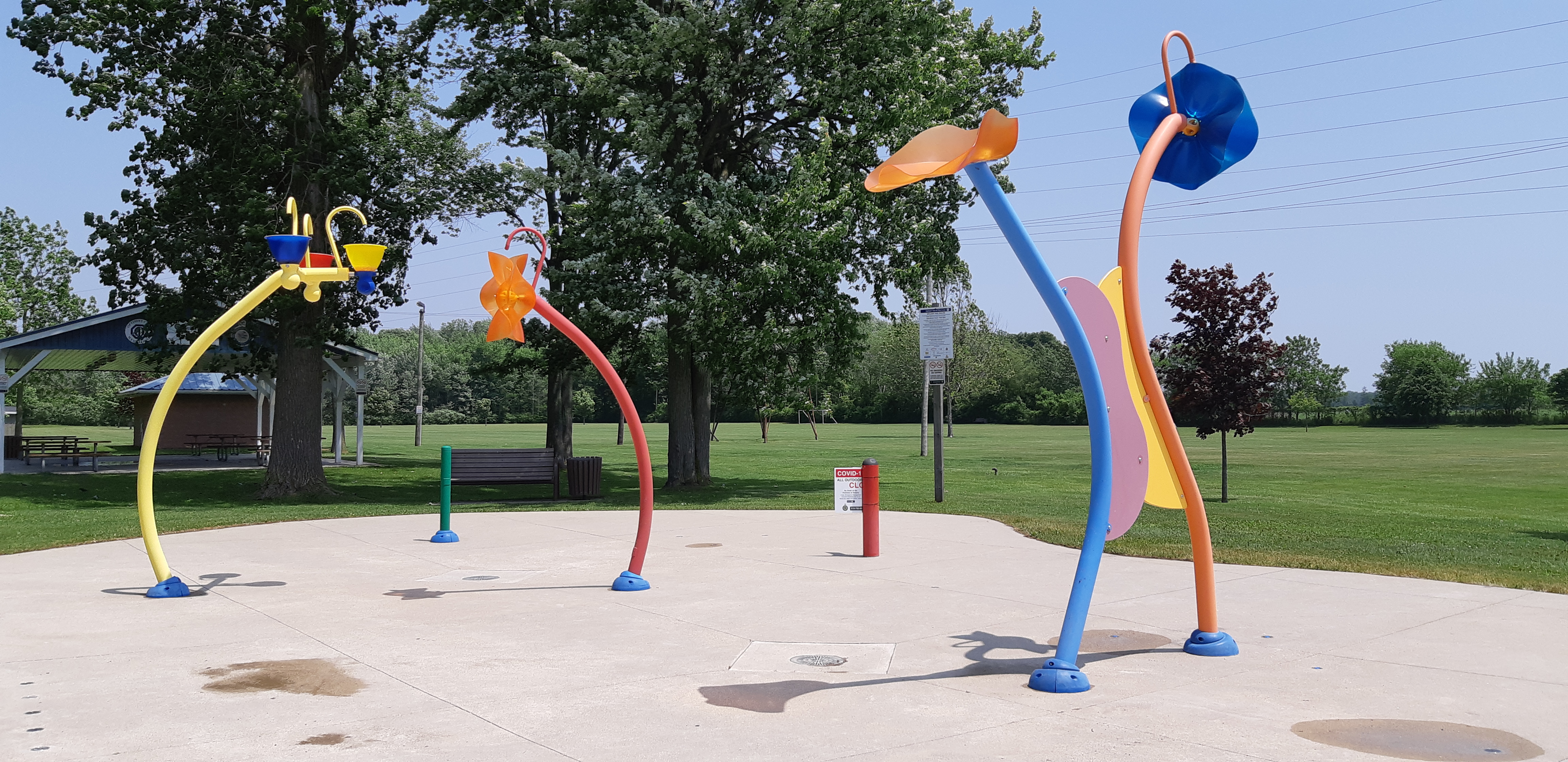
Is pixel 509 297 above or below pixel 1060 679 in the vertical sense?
above

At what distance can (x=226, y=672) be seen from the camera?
21.4ft

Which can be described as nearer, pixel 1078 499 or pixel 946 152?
pixel 946 152

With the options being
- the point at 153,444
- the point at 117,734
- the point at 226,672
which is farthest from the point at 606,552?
the point at 117,734

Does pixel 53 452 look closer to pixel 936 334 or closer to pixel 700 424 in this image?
pixel 700 424

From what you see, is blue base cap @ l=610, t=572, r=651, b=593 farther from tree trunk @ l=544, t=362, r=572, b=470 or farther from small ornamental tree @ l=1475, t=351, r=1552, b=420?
small ornamental tree @ l=1475, t=351, r=1552, b=420

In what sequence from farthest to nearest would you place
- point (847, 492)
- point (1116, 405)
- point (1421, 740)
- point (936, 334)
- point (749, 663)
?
point (936, 334), point (847, 492), point (1116, 405), point (749, 663), point (1421, 740)

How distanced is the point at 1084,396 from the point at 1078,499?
15503mm

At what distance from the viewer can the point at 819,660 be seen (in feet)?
22.4

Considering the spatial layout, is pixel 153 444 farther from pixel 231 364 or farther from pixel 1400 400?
pixel 1400 400

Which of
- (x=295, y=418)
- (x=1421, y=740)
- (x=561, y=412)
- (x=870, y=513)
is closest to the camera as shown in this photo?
(x=1421, y=740)

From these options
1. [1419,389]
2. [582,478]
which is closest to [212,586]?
[582,478]

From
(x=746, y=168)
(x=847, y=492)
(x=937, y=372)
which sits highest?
(x=746, y=168)

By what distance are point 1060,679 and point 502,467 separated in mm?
13949

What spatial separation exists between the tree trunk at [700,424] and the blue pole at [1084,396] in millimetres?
17149
